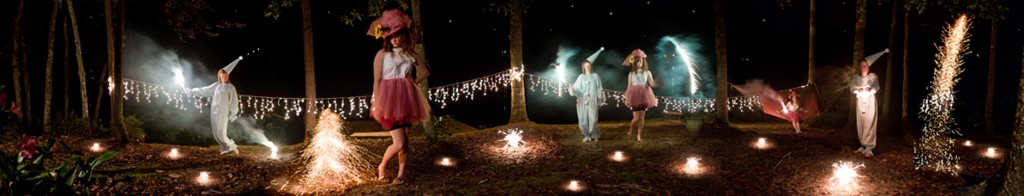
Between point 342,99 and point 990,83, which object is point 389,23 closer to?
point 342,99

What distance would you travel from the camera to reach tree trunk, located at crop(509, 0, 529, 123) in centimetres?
1519

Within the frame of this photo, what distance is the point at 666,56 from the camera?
26.6 m

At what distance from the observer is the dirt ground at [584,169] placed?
23.6ft

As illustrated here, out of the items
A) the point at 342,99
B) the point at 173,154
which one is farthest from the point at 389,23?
the point at 342,99

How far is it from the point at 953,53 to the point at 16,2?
18.2 m

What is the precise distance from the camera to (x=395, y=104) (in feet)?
22.1

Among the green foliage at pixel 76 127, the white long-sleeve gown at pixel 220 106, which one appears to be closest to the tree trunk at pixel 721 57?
the white long-sleeve gown at pixel 220 106

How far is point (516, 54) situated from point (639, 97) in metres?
4.35

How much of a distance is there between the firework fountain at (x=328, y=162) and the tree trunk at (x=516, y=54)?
840 cm

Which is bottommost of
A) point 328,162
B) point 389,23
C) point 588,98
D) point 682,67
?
point 328,162

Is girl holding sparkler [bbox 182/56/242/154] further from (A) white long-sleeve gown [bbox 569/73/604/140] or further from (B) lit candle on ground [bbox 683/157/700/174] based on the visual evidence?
(B) lit candle on ground [bbox 683/157/700/174]

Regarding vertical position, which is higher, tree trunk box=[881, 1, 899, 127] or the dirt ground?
tree trunk box=[881, 1, 899, 127]

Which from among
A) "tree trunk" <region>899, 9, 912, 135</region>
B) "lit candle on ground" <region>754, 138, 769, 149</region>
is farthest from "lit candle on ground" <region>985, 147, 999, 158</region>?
"tree trunk" <region>899, 9, 912, 135</region>

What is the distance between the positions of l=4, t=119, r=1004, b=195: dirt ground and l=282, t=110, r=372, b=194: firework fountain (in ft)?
0.52
